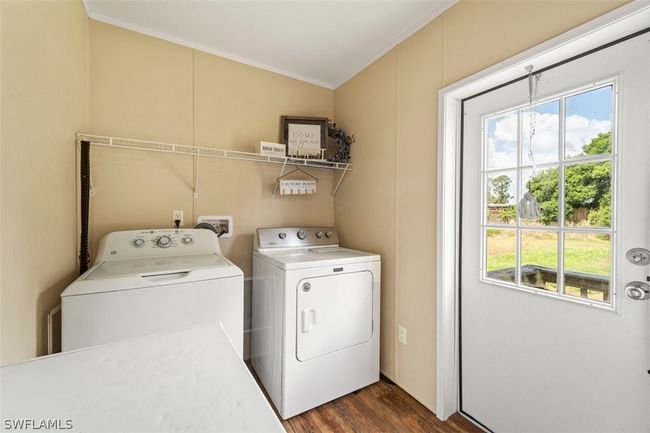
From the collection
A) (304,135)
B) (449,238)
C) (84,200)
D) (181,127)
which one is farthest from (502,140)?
(84,200)

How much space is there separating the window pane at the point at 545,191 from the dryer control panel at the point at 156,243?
187 centimetres

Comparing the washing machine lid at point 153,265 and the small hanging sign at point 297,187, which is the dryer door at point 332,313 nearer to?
the washing machine lid at point 153,265

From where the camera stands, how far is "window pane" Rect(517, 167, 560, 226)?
1240 mm

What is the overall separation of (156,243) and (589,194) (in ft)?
7.43

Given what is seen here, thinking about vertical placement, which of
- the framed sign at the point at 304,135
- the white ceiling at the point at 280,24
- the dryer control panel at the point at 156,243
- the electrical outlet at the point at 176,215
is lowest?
the dryer control panel at the point at 156,243

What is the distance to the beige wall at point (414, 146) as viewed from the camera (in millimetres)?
1323

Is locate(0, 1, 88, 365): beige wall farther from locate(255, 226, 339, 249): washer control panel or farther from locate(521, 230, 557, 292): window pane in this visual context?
locate(521, 230, 557, 292): window pane

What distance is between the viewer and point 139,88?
180 cm

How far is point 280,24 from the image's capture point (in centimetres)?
175

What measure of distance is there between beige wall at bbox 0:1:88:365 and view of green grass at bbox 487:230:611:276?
2032mm

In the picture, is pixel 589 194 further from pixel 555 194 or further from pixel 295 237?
pixel 295 237

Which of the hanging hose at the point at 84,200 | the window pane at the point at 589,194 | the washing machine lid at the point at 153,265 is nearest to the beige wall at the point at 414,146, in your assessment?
the window pane at the point at 589,194

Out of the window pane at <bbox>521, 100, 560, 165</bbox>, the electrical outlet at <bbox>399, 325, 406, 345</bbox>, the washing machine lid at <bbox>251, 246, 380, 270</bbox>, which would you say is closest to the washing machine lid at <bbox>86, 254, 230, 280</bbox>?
the washing machine lid at <bbox>251, 246, 380, 270</bbox>

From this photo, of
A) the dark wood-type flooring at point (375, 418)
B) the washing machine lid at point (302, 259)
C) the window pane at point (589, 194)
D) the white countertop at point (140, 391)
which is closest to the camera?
the white countertop at point (140, 391)
